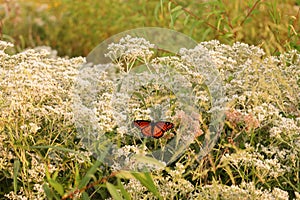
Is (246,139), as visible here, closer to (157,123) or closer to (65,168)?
(157,123)

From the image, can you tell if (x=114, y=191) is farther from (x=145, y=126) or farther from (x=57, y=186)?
(x=145, y=126)

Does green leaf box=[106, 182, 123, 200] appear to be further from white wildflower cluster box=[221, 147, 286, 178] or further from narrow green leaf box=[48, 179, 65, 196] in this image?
white wildflower cluster box=[221, 147, 286, 178]

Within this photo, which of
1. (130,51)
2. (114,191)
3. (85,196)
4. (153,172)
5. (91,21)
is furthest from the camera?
(91,21)

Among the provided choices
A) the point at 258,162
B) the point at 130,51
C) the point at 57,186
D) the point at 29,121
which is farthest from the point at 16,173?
the point at 258,162

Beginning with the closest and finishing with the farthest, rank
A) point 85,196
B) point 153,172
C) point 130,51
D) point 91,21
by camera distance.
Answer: point 85,196
point 153,172
point 130,51
point 91,21

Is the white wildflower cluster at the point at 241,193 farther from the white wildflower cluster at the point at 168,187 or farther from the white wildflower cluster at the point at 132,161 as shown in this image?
the white wildflower cluster at the point at 132,161
